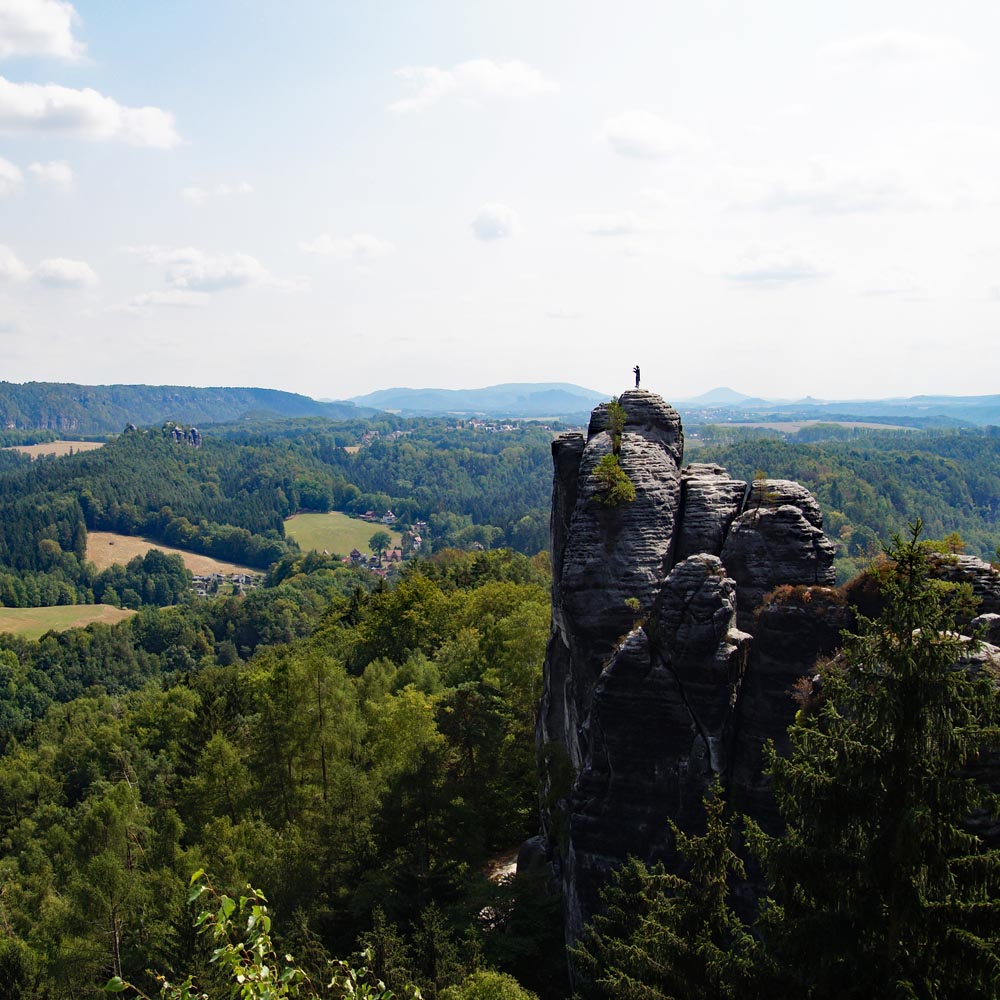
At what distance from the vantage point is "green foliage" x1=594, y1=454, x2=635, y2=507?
1070 inches

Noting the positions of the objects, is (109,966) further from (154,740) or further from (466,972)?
(154,740)

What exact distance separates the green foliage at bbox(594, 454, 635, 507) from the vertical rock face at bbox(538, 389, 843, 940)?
14 centimetres

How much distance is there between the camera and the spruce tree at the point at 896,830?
14.1 metres

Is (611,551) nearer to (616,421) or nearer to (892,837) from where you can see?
(616,421)

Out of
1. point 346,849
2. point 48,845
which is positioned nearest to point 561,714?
point 346,849

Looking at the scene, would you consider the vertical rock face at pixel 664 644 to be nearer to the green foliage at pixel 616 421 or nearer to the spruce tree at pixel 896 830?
the green foliage at pixel 616 421

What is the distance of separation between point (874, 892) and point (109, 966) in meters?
34.5

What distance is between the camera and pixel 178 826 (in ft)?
139

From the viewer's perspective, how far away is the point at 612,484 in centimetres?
2742

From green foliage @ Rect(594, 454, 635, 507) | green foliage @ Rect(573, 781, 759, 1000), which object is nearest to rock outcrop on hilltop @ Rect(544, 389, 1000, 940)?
green foliage @ Rect(594, 454, 635, 507)

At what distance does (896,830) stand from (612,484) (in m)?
14.5

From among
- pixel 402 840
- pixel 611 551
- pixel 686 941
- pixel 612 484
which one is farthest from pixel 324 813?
pixel 686 941

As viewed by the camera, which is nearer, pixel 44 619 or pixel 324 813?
pixel 324 813

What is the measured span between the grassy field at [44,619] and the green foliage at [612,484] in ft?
573
